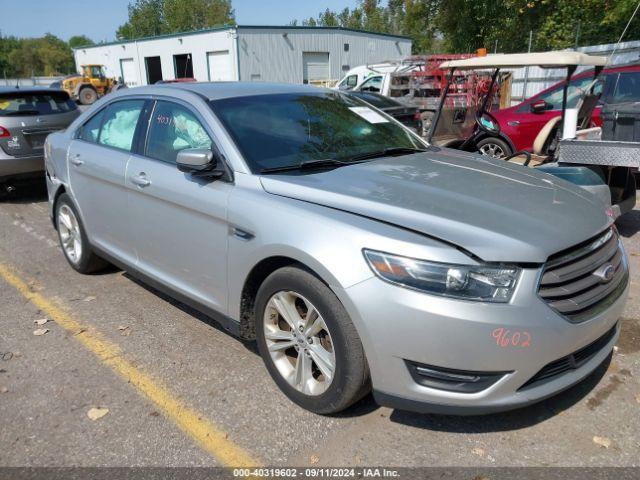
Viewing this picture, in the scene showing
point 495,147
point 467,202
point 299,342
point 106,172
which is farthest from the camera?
point 495,147

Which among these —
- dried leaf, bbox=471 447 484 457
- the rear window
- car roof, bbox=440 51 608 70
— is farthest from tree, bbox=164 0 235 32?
dried leaf, bbox=471 447 484 457

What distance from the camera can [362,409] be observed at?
2922mm

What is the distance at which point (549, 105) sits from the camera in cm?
908

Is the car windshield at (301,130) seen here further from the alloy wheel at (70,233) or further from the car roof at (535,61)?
the alloy wheel at (70,233)

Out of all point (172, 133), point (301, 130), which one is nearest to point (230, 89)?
point (172, 133)

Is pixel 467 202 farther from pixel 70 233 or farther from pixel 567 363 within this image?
pixel 70 233

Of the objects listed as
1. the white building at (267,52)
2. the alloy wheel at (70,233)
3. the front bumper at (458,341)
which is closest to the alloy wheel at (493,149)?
the alloy wheel at (70,233)

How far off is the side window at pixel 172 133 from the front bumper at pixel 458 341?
5.46 feet

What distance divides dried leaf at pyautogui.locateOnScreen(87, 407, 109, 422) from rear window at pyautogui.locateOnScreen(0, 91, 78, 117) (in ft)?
20.6

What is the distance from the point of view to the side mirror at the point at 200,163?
3084 millimetres

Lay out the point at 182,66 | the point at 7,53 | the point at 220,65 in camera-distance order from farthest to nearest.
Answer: the point at 7,53, the point at 182,66, the point at 220,65

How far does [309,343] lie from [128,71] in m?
46.8

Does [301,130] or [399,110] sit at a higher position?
[301,130]

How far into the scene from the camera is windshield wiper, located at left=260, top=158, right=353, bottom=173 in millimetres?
3139
